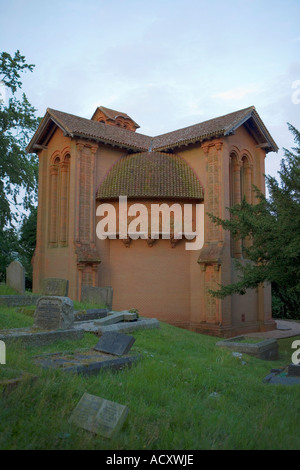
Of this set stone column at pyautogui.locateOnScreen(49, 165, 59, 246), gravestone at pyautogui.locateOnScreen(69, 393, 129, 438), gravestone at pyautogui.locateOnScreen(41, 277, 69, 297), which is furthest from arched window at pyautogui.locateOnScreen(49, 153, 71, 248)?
gravestone at pyautogui.locateOnScreen(69, 393, 129, 438)

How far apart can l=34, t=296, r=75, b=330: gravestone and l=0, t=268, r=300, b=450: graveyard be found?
2cm

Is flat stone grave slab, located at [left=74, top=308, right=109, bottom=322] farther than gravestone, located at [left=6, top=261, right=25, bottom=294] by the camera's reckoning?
No

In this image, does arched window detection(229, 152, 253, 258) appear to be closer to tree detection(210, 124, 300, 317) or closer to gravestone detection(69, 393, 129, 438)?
tree detection(210, 124, 300, 317)

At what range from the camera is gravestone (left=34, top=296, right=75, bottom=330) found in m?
9.41

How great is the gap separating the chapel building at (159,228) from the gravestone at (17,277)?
3.84 meters

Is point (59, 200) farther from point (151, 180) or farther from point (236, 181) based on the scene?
point (236, 181)

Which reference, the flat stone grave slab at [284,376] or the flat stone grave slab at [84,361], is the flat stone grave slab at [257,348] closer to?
the flat stone grave slab at [284,376]

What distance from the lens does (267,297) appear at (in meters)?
21.2

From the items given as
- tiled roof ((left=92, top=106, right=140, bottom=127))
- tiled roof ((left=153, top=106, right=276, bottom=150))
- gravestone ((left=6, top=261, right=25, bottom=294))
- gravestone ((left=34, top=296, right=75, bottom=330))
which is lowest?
gravestone ((left=34, top=296, right=75, bottom=330))

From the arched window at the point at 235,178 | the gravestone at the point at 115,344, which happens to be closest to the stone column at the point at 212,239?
the arched window at the point at 235,178

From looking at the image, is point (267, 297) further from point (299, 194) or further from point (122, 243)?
point (299, 194)

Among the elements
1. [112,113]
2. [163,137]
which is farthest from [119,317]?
[112,113]
